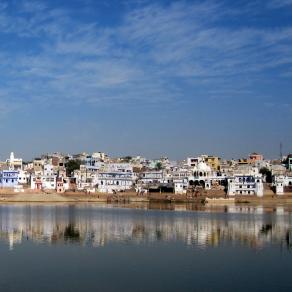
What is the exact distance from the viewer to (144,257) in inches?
897

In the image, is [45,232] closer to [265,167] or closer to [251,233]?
[251,233]

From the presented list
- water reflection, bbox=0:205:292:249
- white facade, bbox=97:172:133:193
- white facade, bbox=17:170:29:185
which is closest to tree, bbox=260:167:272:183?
white facade, bbox=97:172:133:193

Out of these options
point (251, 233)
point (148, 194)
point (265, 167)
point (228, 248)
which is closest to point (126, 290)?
point (228, 248)

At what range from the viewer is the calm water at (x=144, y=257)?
703 inches

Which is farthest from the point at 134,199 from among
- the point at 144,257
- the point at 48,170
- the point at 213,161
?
the point at 144,257

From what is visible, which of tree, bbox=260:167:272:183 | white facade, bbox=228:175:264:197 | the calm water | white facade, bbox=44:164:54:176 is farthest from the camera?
tree, bbox=260:167:272:183

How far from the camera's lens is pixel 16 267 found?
20.3 m

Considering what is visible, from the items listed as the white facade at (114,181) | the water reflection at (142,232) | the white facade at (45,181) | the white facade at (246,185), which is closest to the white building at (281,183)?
the white facade at (246,185)

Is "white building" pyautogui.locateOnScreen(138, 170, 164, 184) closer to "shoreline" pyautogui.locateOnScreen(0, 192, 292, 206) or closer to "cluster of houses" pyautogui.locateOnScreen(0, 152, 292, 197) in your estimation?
"cluster of houses" pyautogui.locateOnScreen(0, 152, 292, 197)

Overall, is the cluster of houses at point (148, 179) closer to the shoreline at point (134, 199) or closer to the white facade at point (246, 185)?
the white facade at point (246, 185)

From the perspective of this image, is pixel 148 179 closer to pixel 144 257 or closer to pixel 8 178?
pixel 8 178

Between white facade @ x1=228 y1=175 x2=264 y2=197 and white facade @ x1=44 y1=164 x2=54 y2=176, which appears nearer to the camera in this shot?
white facade @ x1=228 y1=175 x2=264 y2=197

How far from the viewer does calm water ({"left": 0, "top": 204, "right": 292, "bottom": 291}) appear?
17844 mm

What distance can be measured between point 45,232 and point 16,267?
11.6 m
